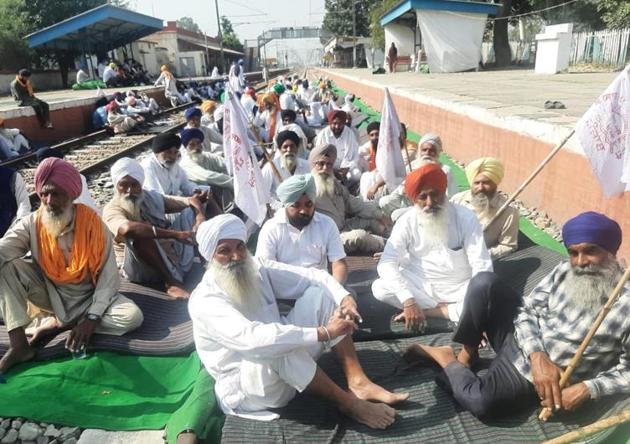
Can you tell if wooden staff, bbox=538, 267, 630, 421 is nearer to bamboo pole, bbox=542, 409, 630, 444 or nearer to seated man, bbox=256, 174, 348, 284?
bamboo pole, bbox=542, 409, 630, 444

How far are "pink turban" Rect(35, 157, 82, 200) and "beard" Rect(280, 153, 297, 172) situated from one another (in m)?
2.61

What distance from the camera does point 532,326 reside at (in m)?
2.59

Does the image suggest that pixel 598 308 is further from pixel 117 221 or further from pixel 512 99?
pixel 512 99

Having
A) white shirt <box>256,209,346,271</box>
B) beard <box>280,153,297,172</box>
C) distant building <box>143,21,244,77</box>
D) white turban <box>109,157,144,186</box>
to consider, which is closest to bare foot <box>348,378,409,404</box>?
white shirt <box>256,209,346,271</box>

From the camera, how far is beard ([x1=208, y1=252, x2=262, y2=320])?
265cm

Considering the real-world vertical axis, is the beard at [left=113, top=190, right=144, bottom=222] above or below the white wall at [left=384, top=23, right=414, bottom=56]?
below

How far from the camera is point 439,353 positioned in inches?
118

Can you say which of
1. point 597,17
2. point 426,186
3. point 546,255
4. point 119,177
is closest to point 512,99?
point 546,255

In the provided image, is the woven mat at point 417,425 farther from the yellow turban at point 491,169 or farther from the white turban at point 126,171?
the white turban at point 126,171

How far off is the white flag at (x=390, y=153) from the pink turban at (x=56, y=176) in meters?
3.07

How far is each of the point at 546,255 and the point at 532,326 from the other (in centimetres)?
169

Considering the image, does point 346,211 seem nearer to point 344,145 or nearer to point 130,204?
point 130,204

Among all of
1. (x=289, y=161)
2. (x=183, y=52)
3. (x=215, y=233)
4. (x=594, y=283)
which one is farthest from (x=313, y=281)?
(x=183, y=52)

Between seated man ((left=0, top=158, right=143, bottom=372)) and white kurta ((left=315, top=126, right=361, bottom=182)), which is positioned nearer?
seated man ((left=0, top=158, right=143, bottom=372))
